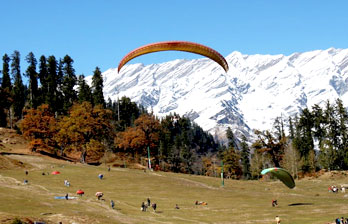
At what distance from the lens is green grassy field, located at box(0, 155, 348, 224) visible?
46.0m

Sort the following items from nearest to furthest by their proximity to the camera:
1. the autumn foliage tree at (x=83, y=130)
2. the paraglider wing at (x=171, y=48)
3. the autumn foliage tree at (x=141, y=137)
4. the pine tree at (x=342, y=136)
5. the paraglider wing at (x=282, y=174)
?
1. the paraglider wing at (x=171, y=48)
2. the paraglider wing at (x=282, y=174)
3. the autumn foliage tree at (x=83, y=130)
4. the autumn foliage tree at (x=141, y=137)
5. the pine tree at (x=342, y=136)

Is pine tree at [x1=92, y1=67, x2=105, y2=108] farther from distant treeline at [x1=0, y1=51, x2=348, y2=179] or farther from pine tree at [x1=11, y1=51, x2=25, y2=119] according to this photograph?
pine tree at [x1=11, y1=51, x2=25, y2=119]

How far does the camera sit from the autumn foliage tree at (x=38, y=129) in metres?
100

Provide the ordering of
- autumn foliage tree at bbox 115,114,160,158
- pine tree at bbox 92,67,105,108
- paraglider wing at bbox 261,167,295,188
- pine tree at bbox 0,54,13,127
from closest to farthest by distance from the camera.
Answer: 1. paraglider wing at bbox 261,167,295,188
2. autumn foliage tree at bbox 115,114,160,158
3. pine tree at bbox 0,54,13,127
4. pine tree at bbox 92,67,105,108

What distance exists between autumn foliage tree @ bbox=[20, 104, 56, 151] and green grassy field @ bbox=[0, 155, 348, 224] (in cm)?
1113

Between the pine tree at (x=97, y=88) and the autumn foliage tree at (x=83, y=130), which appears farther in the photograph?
the pine tree at (x=97, y=88)

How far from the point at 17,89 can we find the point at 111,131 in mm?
42741

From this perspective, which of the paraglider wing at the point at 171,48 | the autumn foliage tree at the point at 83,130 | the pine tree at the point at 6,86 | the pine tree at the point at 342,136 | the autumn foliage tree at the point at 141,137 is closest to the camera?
the paraglider wing at the point at 171,48

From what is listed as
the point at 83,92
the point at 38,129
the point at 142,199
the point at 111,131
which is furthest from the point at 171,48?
the point at 83,92

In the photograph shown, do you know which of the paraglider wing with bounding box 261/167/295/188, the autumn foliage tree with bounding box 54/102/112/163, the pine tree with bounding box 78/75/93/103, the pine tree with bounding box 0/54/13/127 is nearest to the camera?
the paraglider wing with bounding box 261/167/295/188

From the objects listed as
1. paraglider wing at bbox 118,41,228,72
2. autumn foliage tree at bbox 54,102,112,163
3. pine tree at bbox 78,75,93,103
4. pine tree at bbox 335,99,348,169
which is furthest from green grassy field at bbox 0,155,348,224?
pine tree at bbox 78,75,93,103

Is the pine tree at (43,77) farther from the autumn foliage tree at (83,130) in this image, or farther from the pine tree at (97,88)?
the autumn foliage tree at (83,130)

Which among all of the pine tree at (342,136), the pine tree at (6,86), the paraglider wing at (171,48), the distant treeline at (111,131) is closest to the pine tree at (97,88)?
the distant treeline at (111,131)

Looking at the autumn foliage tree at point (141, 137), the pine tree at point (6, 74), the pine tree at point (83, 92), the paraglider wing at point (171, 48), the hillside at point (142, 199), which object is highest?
the pine tree at point (6, 74)
